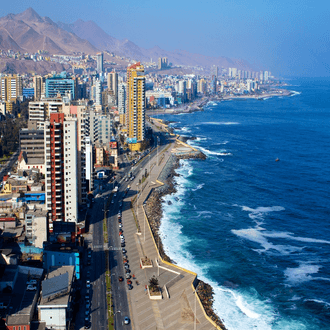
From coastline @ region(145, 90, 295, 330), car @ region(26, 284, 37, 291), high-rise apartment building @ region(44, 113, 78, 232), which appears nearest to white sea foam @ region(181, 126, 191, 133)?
coastline @ region(145, 90, 295, 330)

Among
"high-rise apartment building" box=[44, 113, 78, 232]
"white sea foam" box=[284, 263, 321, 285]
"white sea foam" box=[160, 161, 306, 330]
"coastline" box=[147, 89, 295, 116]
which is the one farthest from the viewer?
"coastline" box=[147, 89, 295, 116]

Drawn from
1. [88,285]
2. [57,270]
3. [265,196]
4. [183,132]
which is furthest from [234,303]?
[183,132]

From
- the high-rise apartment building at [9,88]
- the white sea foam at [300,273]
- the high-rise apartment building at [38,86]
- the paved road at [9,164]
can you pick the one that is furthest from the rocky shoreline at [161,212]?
the high-rise apartment building at [9,88]

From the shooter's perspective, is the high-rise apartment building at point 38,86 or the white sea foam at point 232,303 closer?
the white sea foam at point 232,303

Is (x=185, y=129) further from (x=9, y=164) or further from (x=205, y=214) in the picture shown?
(x=205, y=214)

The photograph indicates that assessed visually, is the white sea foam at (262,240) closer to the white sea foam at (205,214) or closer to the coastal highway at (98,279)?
the white sea foam at (205,214)

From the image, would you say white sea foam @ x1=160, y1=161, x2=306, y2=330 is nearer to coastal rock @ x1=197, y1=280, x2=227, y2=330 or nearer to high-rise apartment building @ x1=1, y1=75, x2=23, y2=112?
coastal rock @ x1=197, y1=280, x2=227, y2=330
